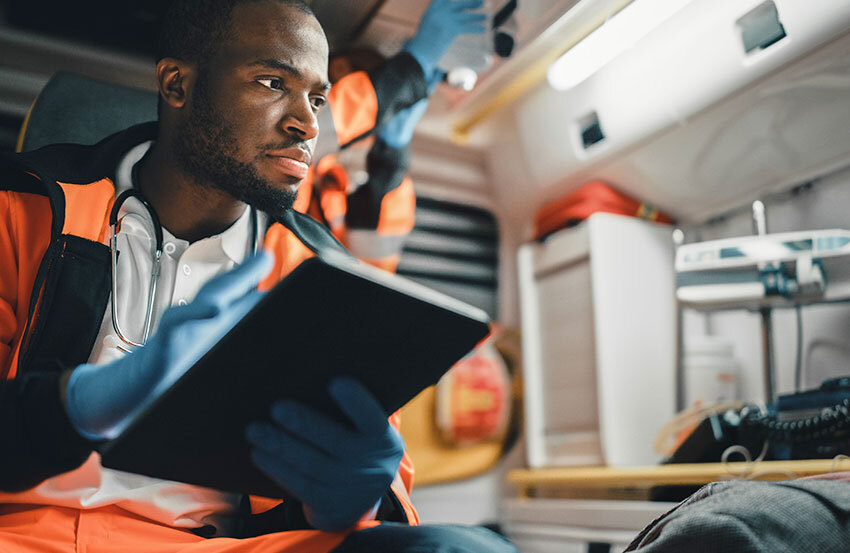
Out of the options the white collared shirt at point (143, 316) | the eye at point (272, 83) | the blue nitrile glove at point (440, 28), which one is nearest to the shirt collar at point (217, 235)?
the white collared shirt at point (143, 316)

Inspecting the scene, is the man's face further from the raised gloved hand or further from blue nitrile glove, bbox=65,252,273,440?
the raised gloved hand

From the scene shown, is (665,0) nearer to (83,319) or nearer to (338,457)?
(338,457)

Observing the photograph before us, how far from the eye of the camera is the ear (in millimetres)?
1356

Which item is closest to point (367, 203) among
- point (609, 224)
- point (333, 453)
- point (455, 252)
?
point (455, 252)

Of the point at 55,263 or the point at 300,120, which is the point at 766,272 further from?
the point at 55,263

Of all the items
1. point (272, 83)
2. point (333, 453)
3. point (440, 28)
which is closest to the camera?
point (333, 453)

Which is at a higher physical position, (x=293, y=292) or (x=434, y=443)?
(x=293, y=292)

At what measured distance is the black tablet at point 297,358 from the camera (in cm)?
81

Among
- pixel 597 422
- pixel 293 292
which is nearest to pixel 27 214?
pixel 293 292

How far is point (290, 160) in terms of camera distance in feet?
4.45

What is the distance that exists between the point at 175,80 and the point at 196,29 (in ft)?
0.36

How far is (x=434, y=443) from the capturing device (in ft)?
7.46

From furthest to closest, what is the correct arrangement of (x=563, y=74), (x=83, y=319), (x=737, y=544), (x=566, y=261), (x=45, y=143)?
(x=566, y=261) < (x=563, y=74) < (x=45, y=143) < (x=83, y=319) < (x=737, y=544)

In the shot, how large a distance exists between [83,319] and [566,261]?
148 cm
